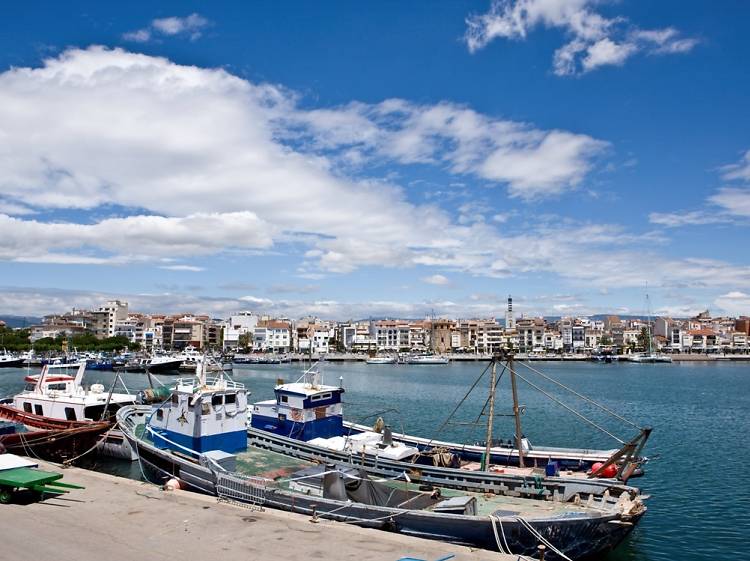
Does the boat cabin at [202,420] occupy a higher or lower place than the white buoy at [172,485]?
higher

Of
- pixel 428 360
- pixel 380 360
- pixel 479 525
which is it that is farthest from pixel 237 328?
pixel 479 525

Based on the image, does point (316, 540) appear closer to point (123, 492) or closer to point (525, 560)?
point (525, 560)

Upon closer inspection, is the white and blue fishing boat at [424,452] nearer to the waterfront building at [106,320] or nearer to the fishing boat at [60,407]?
the fishing boat at [60,407]

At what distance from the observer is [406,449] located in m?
21.0

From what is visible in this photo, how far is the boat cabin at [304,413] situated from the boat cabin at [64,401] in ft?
36.5

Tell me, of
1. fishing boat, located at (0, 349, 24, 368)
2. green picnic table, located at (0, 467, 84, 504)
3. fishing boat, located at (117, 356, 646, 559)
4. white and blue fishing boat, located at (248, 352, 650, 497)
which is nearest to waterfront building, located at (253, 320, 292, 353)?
fishing boat, located at (0, 349, 24, 368)

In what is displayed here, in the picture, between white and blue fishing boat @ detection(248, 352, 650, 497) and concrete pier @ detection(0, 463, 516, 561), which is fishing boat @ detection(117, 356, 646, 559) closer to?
white and blue fishing boat @ detection(248, 352, 650, 497)

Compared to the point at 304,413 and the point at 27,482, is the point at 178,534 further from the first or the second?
the point at 304,413

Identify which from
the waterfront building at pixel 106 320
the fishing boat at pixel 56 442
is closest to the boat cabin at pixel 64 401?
the fishing boat at pixel 56 442

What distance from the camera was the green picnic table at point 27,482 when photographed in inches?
583

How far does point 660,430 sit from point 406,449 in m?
26.0

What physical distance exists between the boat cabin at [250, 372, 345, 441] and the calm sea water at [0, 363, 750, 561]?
189 cm

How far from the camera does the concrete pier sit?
11.5m

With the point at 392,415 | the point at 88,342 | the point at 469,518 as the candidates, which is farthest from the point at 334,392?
the point at 88,342
